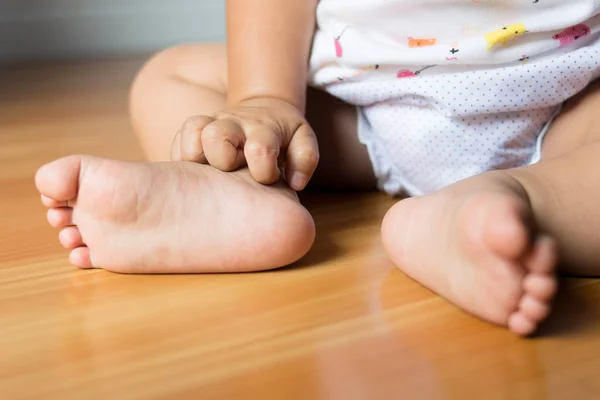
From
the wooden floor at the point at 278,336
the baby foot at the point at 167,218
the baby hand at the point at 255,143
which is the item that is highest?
the baby hand at the point at 255,143

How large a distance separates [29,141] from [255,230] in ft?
2.26

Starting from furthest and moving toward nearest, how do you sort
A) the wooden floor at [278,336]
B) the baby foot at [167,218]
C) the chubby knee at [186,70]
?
1. the chubby knee at [186,70]
2. the baby foot at [167,218]
3. the wooden floor at [278,336]

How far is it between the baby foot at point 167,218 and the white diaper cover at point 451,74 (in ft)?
0.66

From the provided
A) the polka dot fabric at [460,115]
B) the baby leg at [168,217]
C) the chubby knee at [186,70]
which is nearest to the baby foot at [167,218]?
the baby leg at [168,217]

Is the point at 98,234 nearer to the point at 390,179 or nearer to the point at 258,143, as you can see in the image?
the point at 258,143

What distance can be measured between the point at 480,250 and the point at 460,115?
26cm

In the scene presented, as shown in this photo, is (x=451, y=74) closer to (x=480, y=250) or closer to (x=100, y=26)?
(x=480, y=250)

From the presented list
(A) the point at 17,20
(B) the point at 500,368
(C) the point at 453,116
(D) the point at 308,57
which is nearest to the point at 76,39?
(A) the point at 17,20

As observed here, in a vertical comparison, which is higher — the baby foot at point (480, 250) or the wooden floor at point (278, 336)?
the baby foot at point (480, 250)

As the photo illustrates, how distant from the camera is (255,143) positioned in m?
0.67

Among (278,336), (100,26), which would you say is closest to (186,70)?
(278,336)

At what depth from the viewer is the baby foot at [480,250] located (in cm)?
50

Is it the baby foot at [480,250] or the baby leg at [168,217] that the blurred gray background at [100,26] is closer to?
the baby leg at [168,217]

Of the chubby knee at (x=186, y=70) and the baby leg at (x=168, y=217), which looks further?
the chubby knee at (x=186, y=70)
